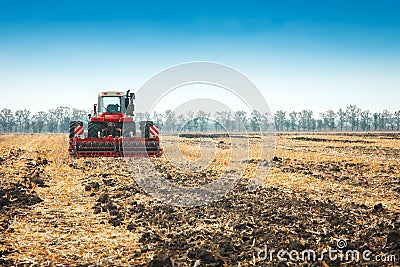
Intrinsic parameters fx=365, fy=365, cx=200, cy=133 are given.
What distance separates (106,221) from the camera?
309 inches

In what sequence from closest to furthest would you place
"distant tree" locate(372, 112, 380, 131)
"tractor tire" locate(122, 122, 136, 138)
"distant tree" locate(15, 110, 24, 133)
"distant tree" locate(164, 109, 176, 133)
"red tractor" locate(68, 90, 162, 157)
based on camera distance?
1. "distant tree" locate(164, 109, 176, 133)
2. "red tractor" locate(68, 90, 162, 157)
3. "tractor tire" locate(122, 122, 136, 138)
4. "distant tree" locate(372, 112, 380, 131)
5. "distant tree" locate(15, 110, 24, 133)

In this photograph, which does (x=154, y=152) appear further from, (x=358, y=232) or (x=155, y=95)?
(x=358, y=232)

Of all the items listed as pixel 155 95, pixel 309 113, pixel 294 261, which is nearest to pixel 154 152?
pixel 155 95

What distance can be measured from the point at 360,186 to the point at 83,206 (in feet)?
28.1

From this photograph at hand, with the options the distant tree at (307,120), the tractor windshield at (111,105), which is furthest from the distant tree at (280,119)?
the tractor windshield at (111,105)

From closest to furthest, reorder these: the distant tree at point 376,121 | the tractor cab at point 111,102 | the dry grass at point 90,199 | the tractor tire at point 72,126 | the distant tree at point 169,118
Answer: the dry grass at point 90,199 → the distant tree at point 169,118 → the tractor tire at point 72,126 → the tractor cab at point 111,102 → the distant tree at point 376,121
